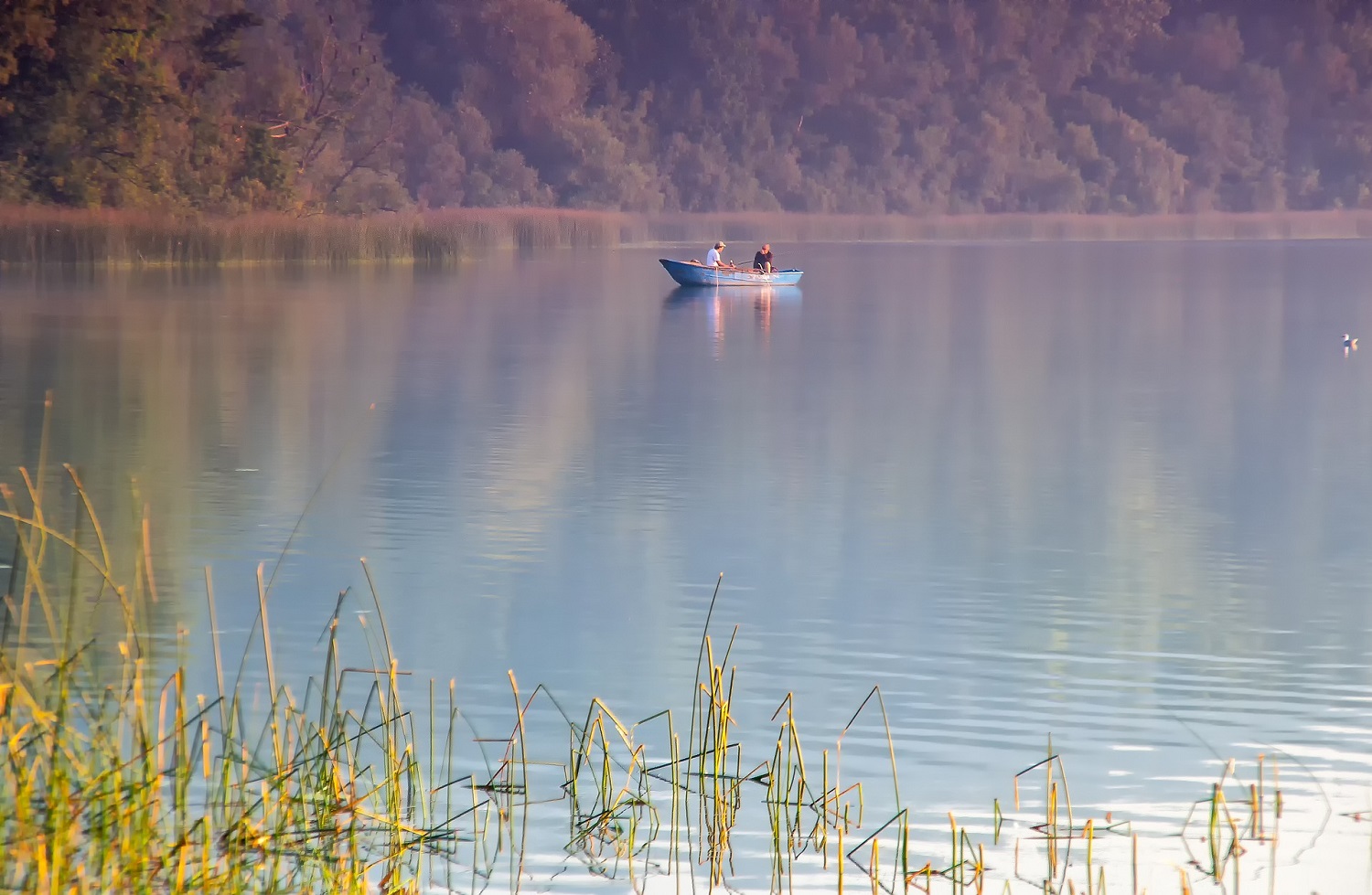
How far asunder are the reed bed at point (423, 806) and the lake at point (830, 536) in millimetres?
50

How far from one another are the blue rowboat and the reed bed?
2504cm

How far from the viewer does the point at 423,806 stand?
12.9 ft

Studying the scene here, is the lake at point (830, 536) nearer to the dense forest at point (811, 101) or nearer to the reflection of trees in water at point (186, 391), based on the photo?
the reflection of trees in water at point (186, 391)

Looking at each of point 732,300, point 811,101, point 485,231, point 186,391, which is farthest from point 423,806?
point 811,101

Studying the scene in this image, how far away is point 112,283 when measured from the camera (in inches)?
1112

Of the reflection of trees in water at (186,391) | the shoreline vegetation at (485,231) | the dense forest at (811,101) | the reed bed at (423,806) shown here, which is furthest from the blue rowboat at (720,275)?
the reed bed at (423,806)

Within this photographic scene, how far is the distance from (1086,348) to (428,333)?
6.80 m

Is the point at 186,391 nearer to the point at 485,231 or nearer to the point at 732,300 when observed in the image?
the point at 732,300

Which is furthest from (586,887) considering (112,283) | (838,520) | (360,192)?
(360,192)

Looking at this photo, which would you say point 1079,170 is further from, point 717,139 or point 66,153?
point 66,153

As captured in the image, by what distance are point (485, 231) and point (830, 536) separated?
112 feet

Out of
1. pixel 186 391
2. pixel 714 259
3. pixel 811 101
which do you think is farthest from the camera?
pixel 811 101

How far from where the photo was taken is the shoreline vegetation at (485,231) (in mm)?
31359

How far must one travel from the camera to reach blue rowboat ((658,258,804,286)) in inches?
1199
